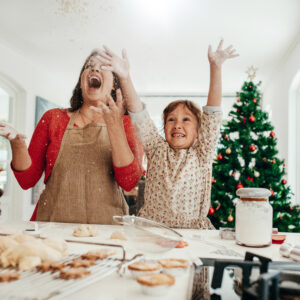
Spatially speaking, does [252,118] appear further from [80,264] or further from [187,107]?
[80,264]

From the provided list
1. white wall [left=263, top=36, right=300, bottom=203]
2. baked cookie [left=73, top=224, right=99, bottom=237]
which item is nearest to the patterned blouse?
baked cookie [left=73, top=224, right=99, bottom=237]

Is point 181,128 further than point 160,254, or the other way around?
point 181,128

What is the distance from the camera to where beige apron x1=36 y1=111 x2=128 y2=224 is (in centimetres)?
112

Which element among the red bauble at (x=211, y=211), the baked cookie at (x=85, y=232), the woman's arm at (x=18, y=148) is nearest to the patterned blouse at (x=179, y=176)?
the baked cookie at (x=85, y=232)

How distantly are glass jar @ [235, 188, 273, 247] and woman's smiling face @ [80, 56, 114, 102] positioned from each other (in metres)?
0.61

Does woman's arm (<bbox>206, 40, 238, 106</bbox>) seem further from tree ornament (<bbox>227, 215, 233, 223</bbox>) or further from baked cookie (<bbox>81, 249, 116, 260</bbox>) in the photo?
tree ornament (<bbox>227, 215, 233, 223</bbox>)

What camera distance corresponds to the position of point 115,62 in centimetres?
116

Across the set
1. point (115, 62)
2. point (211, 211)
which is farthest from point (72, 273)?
point (211, 211)

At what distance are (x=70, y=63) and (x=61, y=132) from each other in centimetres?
27

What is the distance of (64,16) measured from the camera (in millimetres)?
1191

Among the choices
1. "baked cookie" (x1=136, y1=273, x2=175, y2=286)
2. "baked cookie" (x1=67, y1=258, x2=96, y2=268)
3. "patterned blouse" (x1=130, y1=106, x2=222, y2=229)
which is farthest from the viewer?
"patterned blouse" (x1=130, y1=106, x2=222, y2=229)

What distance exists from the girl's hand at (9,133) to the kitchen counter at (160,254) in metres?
0.31

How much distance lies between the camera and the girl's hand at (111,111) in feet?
3.72

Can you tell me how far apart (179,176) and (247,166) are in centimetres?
91
